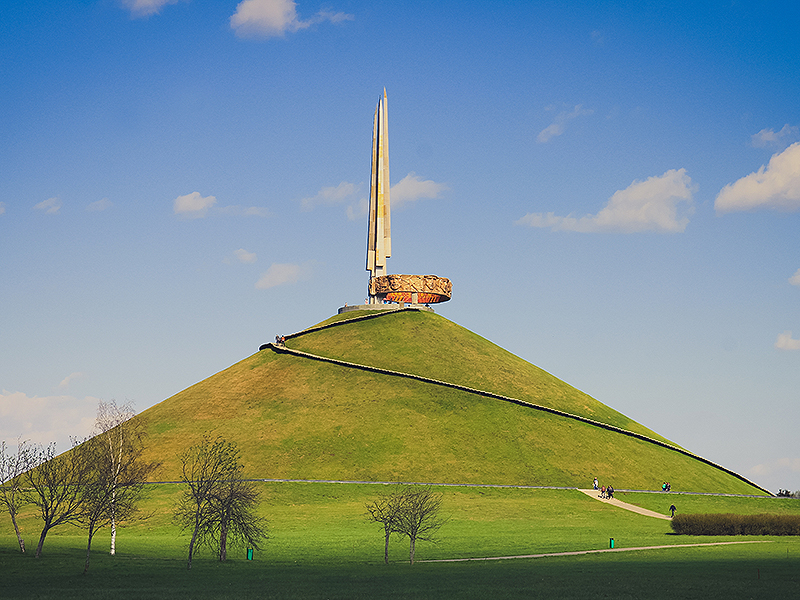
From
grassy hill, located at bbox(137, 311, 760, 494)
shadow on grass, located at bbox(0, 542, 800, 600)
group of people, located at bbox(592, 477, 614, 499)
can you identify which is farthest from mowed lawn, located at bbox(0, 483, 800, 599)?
grassy hill, located at bbox(137, 311, 760, 494)

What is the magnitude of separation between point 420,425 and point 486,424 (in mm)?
7476

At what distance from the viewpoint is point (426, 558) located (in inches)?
1994

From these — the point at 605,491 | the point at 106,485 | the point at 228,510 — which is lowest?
the point at 228,510

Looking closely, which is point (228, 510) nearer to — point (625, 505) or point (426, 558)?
point (426, 558)

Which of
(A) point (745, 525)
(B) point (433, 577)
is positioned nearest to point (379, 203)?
(A) point (745, 525)

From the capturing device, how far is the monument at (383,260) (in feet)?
406

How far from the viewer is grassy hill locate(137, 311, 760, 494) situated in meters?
85.8

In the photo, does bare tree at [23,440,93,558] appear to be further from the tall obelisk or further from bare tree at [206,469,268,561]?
the tall obelisk

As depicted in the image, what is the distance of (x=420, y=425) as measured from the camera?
93.4m

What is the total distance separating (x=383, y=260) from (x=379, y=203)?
27.2 feet

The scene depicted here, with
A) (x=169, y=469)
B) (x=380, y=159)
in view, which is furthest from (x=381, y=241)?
(x=169, y=469)

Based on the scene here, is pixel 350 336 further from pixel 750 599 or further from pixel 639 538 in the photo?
pixel 750 599

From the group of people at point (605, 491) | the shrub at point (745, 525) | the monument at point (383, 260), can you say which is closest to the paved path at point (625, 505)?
the group of people at point (605, 491)

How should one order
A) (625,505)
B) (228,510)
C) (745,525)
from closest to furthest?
1. (228,510)
2. (745,525)
3. (625,505)
